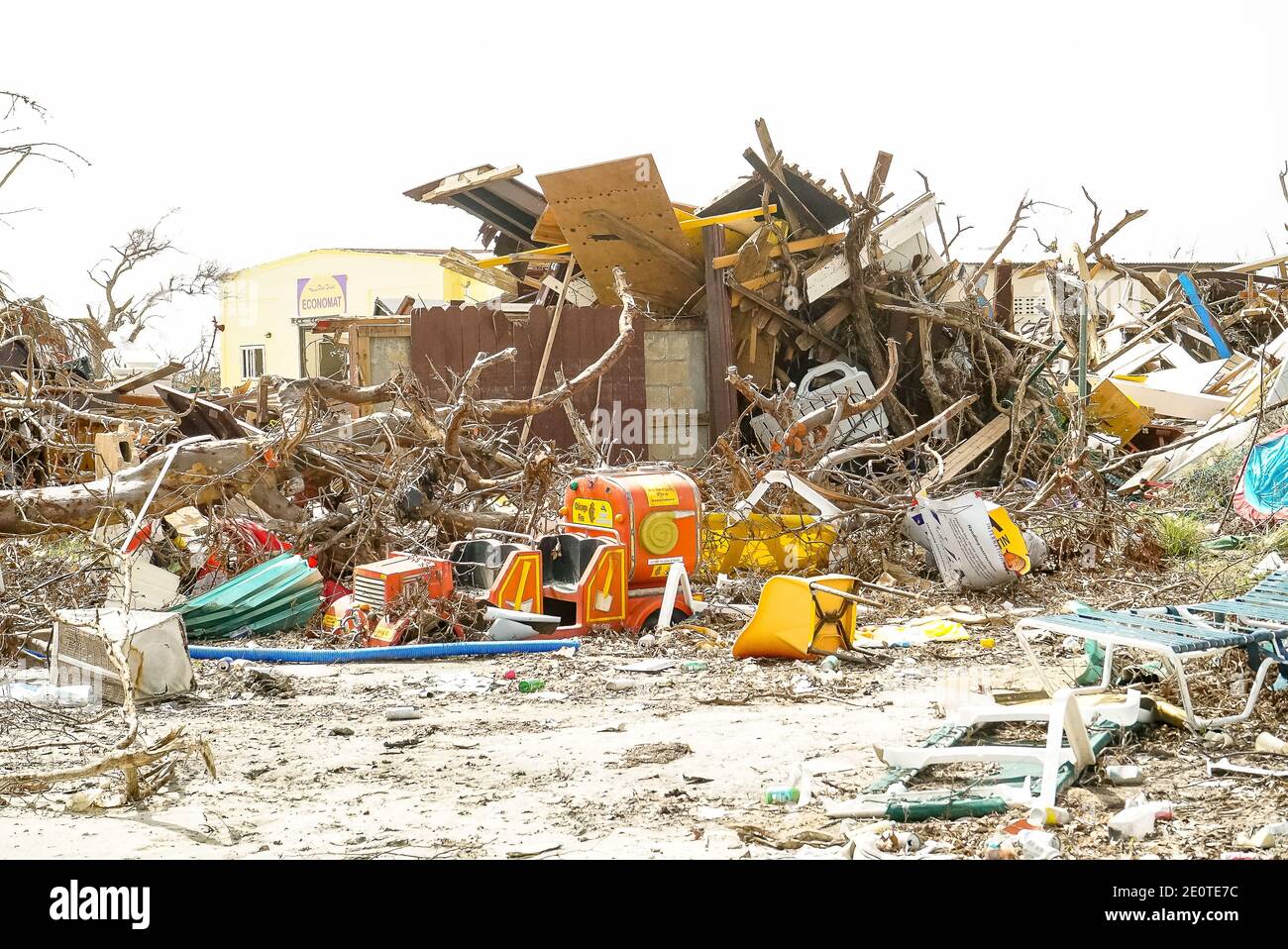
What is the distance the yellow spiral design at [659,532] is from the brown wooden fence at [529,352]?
620 cm

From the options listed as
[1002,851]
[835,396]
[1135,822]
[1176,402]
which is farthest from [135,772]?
[1176,402]

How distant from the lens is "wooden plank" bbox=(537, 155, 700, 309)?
13.6 metres

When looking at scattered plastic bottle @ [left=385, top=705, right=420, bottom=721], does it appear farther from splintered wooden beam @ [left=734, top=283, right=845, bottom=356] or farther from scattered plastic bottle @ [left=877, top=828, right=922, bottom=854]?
splintered wooden beam @ [left=734, top=283, right=845, bottom=356]

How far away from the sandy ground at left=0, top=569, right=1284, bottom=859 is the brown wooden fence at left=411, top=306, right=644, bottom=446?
24.1ft

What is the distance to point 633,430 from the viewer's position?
1431 cm

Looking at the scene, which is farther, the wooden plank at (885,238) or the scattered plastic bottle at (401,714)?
the wooden plank at (885,238)

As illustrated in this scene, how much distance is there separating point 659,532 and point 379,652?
1.83 m

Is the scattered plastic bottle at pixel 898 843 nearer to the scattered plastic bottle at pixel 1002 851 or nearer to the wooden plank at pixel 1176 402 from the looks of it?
the scattered plastic bottle at pixel 1002 851

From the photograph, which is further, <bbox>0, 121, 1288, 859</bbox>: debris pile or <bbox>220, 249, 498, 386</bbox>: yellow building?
<bbox>220, 249, 498, 386</bbox>: yellow building

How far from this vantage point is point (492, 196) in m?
15.7

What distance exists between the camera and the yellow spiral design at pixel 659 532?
25.4 feet

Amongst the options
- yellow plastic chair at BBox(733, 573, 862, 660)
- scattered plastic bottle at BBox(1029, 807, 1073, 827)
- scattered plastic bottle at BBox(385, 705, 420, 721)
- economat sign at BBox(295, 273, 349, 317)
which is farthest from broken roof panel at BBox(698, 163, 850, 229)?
economat sign at BBox(295, 273, 349, 317)

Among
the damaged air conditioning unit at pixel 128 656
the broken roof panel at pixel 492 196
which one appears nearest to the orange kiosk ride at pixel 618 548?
the damaged air conditioning unit at pixel 128 656

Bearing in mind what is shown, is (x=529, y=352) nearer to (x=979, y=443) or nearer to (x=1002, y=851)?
(x=979, y=443)
